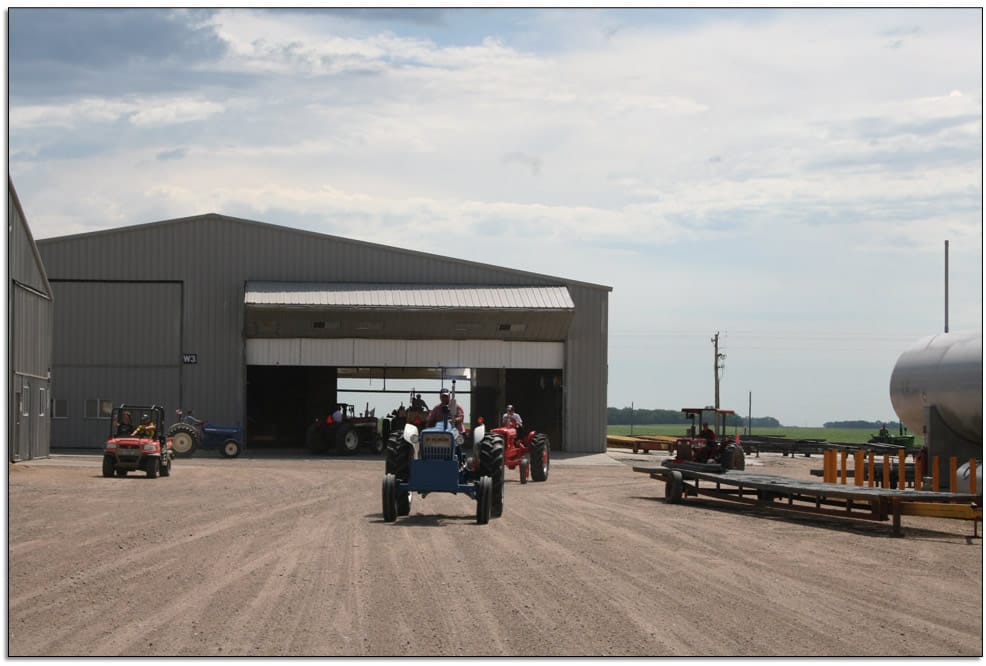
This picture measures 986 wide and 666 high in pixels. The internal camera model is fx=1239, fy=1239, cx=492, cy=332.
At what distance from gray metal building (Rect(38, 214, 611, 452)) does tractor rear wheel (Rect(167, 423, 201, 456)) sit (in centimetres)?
424

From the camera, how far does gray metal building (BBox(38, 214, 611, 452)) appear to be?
43.1m

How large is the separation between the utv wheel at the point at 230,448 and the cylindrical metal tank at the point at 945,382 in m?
21.2

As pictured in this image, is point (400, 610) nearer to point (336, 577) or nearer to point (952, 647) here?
point (336, 577)

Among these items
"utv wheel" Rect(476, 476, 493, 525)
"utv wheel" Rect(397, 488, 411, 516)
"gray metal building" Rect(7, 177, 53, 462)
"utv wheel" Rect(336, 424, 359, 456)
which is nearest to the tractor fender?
"utv wheel" Rect(397, 488, 411, 516)

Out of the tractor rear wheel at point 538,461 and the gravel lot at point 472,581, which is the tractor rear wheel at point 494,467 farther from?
the tractor rear wheel at point 538,461

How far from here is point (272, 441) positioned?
49.0 meters

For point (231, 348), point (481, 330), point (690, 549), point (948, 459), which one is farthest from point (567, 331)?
point (690, 549)

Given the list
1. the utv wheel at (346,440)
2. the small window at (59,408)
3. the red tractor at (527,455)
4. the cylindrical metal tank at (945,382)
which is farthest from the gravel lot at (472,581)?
the small window at (59,408)

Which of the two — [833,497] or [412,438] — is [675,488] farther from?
[412,438]

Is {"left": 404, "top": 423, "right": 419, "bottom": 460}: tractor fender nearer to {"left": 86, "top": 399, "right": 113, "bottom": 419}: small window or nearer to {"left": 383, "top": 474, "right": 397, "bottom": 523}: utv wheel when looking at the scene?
{"left": 383, "top": 474, "right": 397, "bottom": 523}: utv wheel

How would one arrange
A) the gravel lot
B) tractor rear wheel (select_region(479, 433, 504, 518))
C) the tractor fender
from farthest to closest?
tractor rear wheel (select_region(479, 433, 504, 518)) < the tractor fender < the gravel lot

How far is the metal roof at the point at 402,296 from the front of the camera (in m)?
42.6

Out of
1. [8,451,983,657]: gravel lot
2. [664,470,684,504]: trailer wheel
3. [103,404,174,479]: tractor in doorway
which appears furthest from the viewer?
[103,404,174,479]: tractor in doorway

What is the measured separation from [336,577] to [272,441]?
122ft
